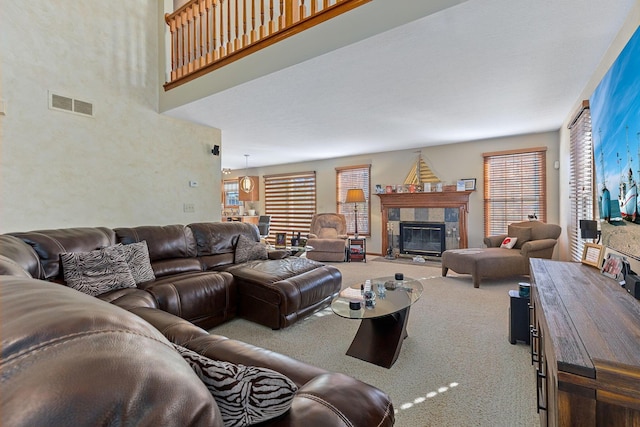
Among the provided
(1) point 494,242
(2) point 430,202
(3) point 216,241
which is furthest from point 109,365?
(2) point 430,202

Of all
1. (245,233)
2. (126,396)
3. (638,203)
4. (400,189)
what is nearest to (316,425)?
(126,396)

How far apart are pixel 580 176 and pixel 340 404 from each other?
401 cm

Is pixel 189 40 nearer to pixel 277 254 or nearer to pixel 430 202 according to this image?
pixel 277 254

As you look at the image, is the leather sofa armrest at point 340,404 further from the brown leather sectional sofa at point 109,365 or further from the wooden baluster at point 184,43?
the wooden baluster at point 184,43

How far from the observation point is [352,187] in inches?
283

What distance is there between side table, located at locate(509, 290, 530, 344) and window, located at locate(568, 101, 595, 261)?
132cm

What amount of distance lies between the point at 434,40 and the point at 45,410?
2.80m

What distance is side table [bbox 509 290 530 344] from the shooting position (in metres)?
2.35

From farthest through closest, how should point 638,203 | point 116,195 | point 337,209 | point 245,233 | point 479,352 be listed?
point 337,209 < point 245,233 < point 116,195 < point 479,352 < point 638,203

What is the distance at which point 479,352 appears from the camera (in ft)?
7.48

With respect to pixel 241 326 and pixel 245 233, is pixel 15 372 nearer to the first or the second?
pixel 241 326

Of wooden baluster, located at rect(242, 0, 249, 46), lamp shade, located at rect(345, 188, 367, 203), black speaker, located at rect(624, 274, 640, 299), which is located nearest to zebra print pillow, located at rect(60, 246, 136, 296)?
wooden baluster, located at rect(242, 0, 249, 46)

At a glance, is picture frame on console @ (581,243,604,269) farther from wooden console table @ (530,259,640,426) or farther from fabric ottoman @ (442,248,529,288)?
fabric ottoman @ (442,248,529,288)

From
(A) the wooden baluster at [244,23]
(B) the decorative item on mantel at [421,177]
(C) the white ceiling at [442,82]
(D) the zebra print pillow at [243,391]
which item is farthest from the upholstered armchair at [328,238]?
(D) the zebra print pillow at [243,391]
